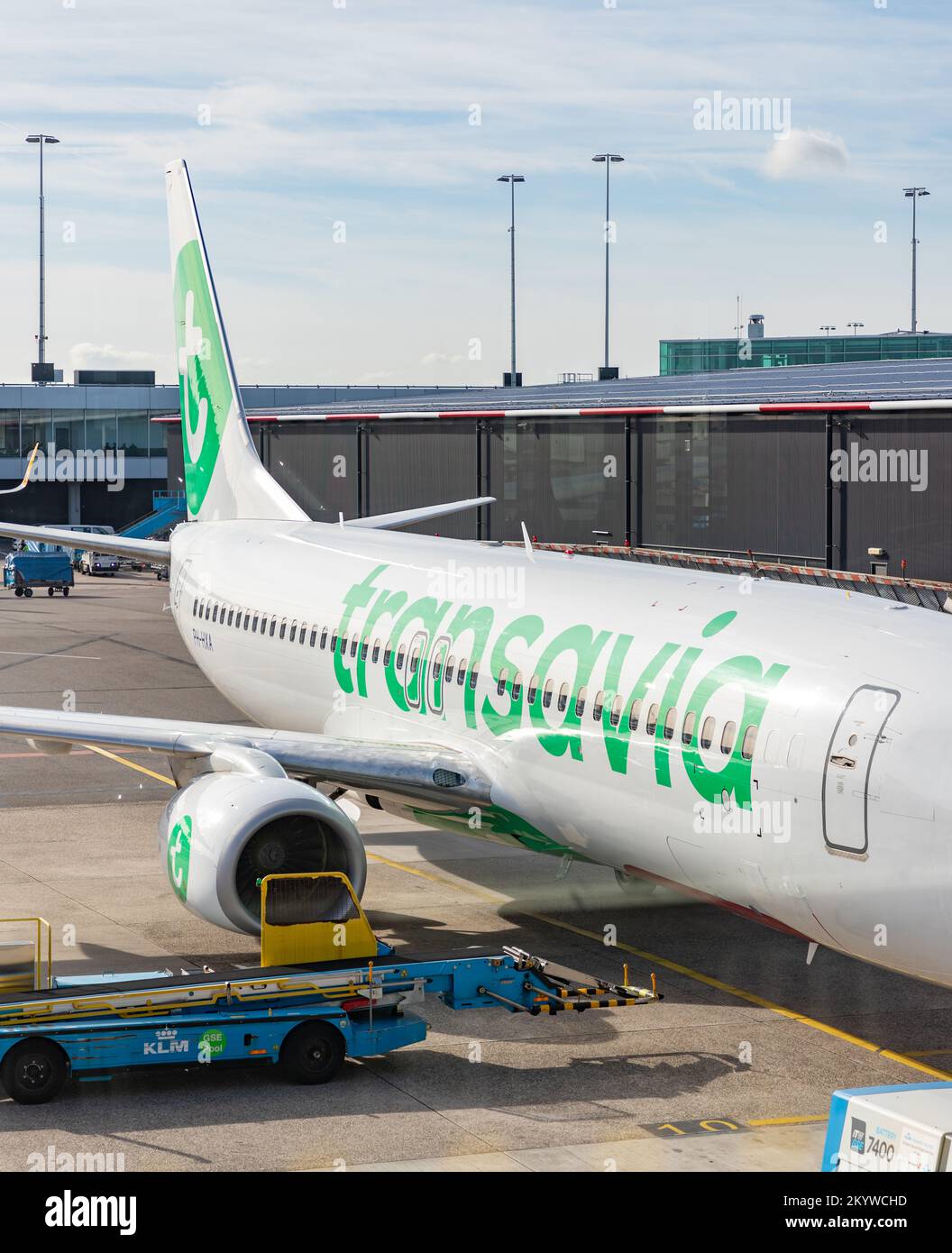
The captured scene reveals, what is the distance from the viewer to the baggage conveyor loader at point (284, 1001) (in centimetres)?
1417

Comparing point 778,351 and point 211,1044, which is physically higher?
point 778,351

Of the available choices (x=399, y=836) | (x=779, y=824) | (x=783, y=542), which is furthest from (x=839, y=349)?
(x=779, y=824)

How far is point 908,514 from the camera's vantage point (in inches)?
1226

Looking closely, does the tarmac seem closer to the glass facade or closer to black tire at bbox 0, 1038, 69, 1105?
black tire at bbox 0, 1038, 69, 1105

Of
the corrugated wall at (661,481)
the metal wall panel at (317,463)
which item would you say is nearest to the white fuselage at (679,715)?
the corrugated wall at (661,481)

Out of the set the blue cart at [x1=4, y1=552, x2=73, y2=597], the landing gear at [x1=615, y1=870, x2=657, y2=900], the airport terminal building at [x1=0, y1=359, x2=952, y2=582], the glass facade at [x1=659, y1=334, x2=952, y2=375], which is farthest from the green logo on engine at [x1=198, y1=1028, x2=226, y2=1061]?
the glass facade at [x1=659, y1=334, x2=952, y2=375]

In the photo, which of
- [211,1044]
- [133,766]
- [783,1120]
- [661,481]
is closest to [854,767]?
[783,1120]

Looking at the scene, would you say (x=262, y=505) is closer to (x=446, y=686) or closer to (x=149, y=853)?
(x=149, y=853)

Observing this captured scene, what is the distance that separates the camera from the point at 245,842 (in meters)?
16.6

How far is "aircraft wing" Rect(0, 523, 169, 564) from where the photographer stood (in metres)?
28.1

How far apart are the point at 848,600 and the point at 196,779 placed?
7.21 m

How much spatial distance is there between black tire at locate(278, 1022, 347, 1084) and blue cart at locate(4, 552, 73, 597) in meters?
54.6

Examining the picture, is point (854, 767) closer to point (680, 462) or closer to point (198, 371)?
point (198, 371)

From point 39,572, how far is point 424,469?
2716cm
